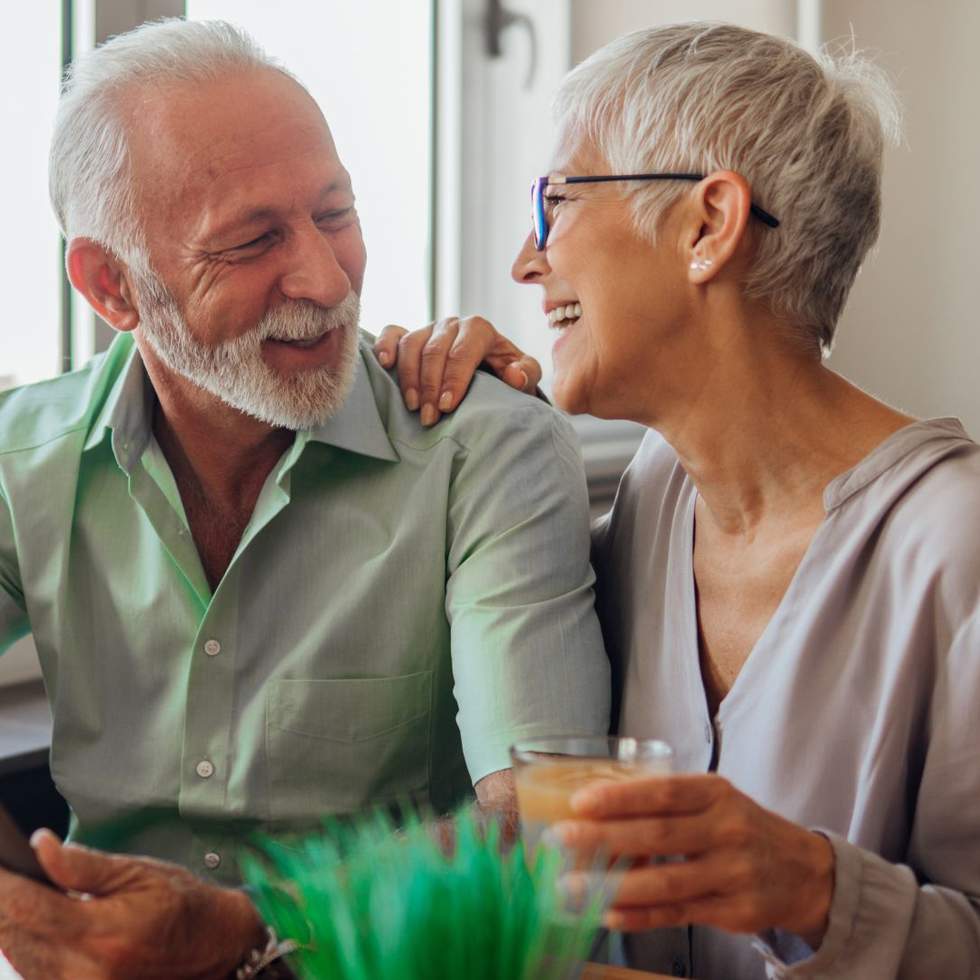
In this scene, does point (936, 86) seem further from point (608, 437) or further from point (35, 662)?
point (35, 662)

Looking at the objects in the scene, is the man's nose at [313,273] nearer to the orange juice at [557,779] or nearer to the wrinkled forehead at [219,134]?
the wrinkled forehead at [219,134]

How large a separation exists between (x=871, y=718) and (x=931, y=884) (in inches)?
6.1

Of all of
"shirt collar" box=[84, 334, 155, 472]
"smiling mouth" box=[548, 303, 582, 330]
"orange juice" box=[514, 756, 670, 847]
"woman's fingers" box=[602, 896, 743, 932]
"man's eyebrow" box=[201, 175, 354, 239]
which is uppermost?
"man's eyebrow" box=[201, 175, 354, 239]

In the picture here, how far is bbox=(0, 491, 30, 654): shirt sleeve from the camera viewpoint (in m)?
1.68

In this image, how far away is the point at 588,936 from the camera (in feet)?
2.77

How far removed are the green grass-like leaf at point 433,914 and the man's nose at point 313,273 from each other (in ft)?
2.94

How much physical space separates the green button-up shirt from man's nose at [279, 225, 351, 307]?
0.44 ft

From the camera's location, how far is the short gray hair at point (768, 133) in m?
1.42

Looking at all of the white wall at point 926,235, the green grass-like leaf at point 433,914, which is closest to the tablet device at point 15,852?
the green grass-like leaf at point 433,914

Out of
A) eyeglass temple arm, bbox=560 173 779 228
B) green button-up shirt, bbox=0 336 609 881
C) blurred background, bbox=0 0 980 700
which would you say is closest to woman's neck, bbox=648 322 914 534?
eyeglass temple arm, bbox=560 173 779 228

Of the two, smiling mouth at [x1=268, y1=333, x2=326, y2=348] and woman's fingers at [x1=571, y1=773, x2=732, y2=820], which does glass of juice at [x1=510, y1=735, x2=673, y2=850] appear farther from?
smiling mouth at [x1=268, y1=333, x2=326, y2=348]

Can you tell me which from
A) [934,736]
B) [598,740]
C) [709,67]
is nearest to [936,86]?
[709,67]

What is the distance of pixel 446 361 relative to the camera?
1.74 m

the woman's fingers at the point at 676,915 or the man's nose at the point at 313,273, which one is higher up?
the man's nose at the point at 313,273
